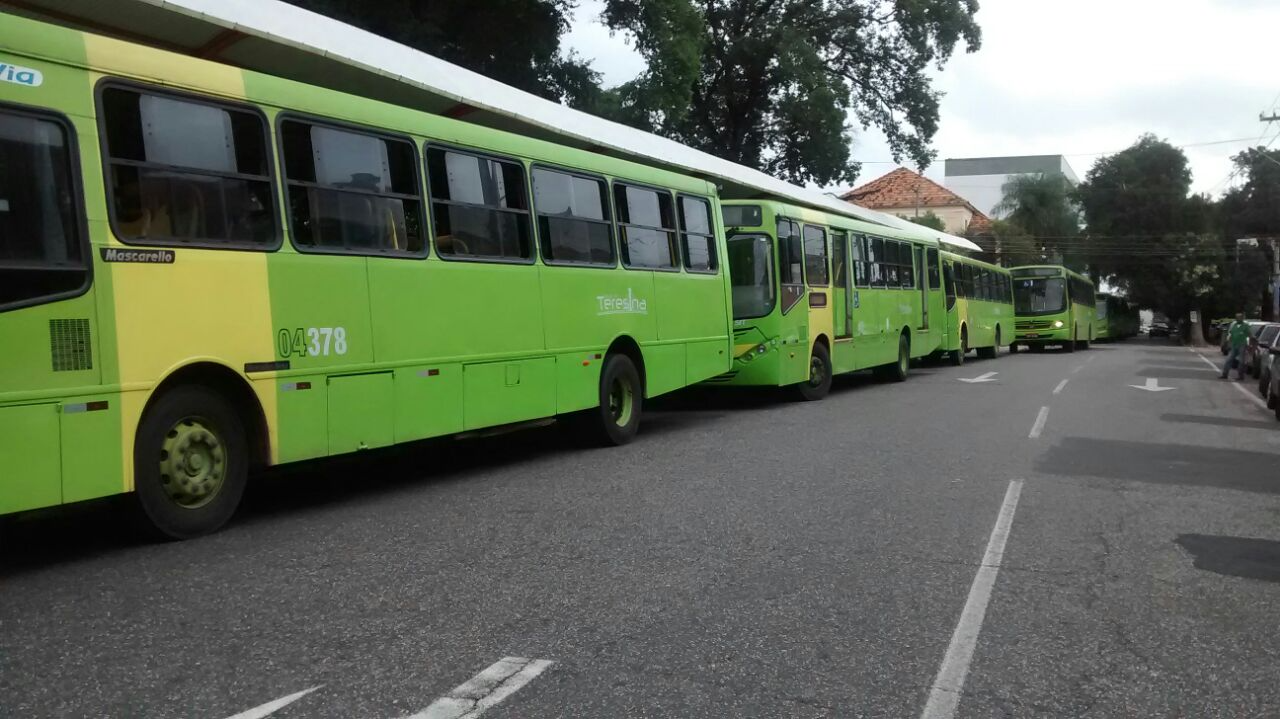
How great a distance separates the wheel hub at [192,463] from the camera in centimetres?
679

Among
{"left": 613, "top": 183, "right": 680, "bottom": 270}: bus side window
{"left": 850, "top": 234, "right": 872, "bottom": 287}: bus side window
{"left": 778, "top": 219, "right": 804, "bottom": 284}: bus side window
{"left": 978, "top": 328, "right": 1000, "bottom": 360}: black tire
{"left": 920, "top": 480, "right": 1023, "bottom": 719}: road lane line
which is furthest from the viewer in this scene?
{"left": 978, "top": 328, "right": 1000, "bottom": 360}: black tire

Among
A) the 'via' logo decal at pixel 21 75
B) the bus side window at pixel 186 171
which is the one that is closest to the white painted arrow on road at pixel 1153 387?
the bus side window at pixel 186 171

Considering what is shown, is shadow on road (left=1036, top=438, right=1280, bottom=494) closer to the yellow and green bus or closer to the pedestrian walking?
the yellow and green bus

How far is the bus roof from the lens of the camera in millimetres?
8750

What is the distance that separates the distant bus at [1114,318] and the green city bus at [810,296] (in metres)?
36.1

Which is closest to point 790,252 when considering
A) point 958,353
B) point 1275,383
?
point 1275,383

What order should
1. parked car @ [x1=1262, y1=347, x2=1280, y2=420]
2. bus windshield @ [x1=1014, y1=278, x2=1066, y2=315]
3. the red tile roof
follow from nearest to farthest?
parked car @ [x1=1262, y1=347, x2=1280, y2=420]
bus windshield @ [x1=1014, y1=278, x2=1066, y2=315]
the red tile roof

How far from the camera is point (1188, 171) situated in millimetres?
69188

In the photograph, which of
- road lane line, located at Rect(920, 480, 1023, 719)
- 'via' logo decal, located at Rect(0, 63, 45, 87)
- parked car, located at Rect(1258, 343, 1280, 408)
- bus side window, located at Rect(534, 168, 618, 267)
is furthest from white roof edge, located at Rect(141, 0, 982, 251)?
parked car, located at Rect(1258, 343, 1280, 408)

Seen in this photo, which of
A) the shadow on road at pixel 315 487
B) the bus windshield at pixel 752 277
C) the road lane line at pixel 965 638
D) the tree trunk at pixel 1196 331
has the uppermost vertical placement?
the bus windshield at pixel 752 277

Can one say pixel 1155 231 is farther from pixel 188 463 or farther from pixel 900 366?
pixel 188 463

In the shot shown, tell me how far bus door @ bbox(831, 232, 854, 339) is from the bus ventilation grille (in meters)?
13.7

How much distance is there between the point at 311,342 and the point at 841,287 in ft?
40.9

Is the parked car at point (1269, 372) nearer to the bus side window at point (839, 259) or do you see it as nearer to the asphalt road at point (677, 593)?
the bus side window at point (839, 259)
